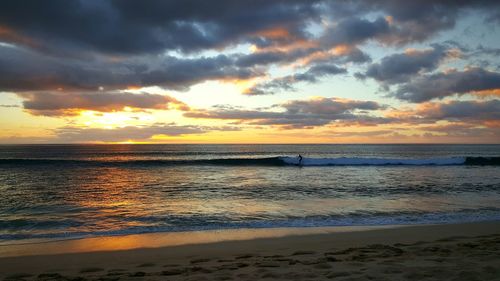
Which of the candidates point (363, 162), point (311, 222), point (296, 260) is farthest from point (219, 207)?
point (363, 162)

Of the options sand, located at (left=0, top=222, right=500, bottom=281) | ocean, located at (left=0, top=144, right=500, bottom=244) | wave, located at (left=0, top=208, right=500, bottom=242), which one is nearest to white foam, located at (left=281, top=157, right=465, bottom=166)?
ocean, located at (left=0, top=144, right=500, bottom=244)

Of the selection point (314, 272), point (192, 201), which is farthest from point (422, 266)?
point (192, 201)

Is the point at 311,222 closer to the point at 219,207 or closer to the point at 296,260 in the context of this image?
the point at 219,207

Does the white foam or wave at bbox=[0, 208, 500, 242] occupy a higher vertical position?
the white foam

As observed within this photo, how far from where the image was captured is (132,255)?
310 inches

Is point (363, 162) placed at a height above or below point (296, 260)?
above

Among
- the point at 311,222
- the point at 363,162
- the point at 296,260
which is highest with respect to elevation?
the point at 363,162

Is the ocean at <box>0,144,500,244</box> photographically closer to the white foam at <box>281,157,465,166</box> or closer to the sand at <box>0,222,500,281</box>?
the sand at <box>0,222,500,281</box>

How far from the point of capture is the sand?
5719 millimetres

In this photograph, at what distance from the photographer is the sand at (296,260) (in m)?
5.72

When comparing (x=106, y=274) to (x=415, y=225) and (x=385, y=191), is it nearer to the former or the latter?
(x=415, y=225)

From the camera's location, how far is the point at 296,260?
687cm

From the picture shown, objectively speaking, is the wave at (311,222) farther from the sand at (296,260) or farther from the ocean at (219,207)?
the sand at (296,260)

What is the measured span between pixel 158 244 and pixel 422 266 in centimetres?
594
